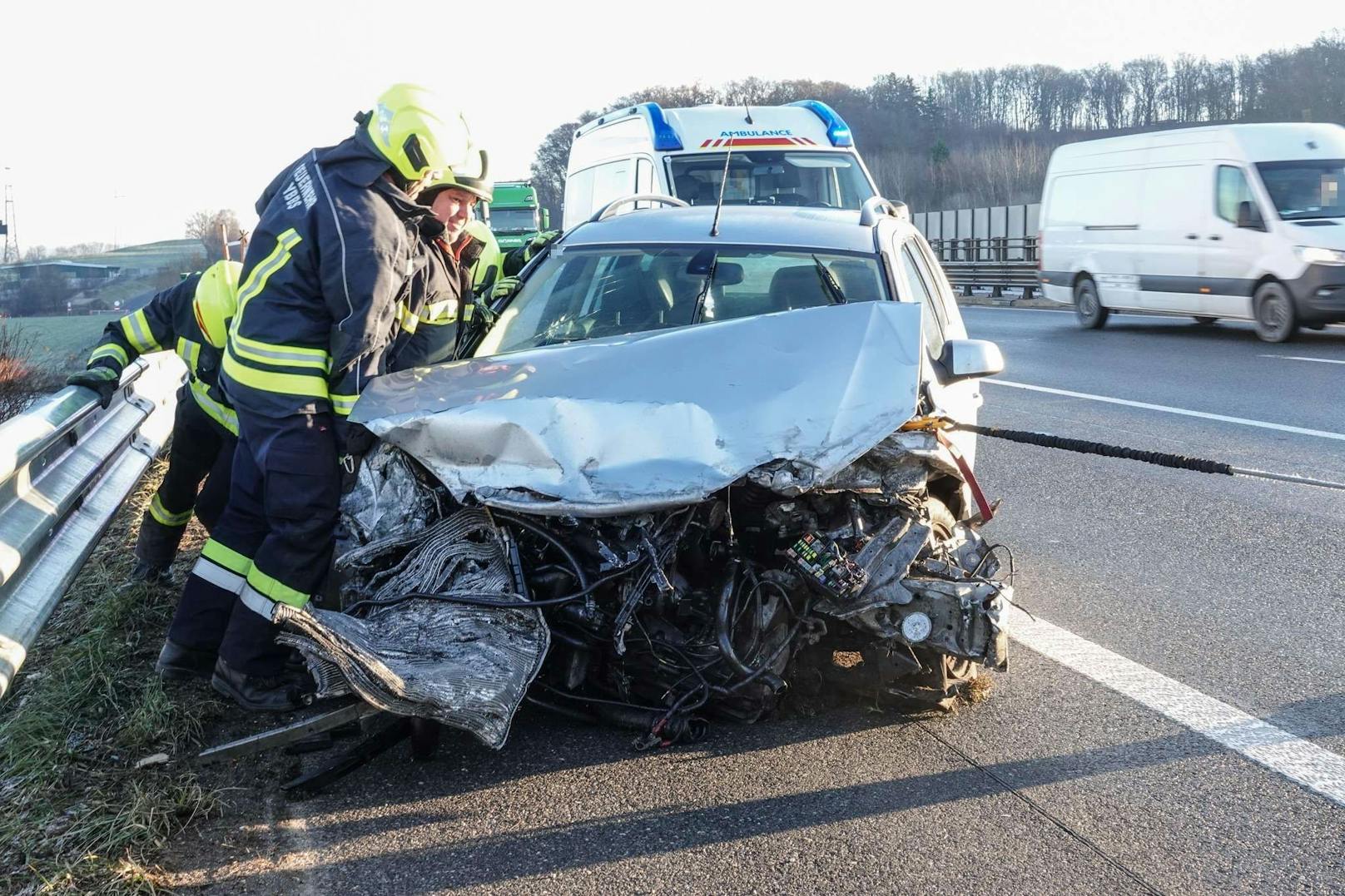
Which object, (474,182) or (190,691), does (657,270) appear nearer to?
(474,182)

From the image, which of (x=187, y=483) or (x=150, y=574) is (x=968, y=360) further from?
(x=150, y=574)

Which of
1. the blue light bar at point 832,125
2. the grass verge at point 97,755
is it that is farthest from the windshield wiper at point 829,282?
the blue light bar at point 832,125

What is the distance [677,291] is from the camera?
16.9 ft

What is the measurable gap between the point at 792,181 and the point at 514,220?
60.8 ft

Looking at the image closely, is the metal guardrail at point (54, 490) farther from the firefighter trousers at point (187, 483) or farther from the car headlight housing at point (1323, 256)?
the car headlight housing at point (1323, 256)

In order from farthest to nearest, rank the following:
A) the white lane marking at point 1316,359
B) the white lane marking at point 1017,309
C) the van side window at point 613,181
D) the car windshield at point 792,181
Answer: the white lane marking at point 1017,309
the van side window at point 613,181
the white lane marking at point 1316,359
the car windshield at point 792,181

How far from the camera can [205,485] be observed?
550 centimetres

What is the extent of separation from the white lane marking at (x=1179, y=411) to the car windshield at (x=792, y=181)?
2.52m

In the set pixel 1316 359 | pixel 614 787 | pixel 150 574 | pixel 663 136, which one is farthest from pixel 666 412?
pixel 1316 359

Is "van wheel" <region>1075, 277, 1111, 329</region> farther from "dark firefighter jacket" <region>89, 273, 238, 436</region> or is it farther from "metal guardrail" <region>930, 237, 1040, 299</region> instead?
"dark firefighter jacket" <region>89, 273, 238, 436</region>

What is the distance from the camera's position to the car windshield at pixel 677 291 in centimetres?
502

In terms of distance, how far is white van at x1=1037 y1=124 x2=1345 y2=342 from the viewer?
14766mm

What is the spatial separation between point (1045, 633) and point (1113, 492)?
3.00 meters

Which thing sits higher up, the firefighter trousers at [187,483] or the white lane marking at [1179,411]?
the firefighter trousers at [187,483]
